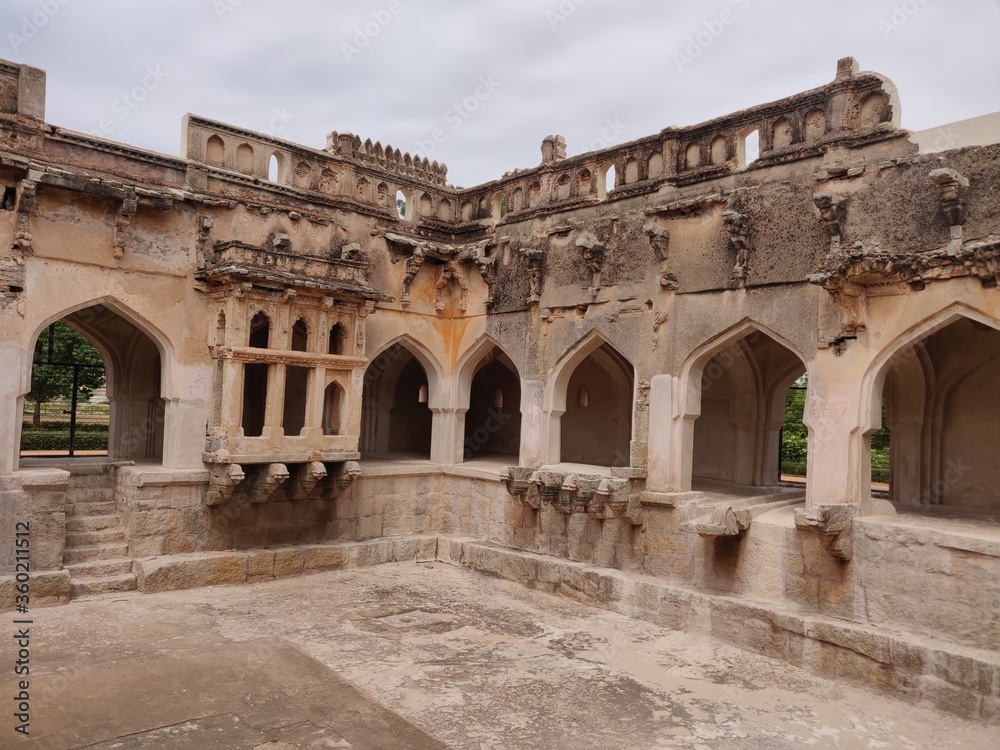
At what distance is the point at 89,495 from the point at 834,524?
872 cm

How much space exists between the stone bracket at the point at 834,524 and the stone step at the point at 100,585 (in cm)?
744

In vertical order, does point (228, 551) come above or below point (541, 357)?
below

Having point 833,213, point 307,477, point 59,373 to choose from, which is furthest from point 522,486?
point 59,373

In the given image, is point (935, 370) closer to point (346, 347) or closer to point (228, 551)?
point (346, 347)

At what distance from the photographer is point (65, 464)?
10148mm

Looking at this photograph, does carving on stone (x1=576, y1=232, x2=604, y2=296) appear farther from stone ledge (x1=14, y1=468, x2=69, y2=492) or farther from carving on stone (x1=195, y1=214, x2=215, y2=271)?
stone ledge (x1=14, y1=468, x2=69, y2=492)

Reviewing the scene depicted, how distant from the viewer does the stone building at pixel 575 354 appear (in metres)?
7.41

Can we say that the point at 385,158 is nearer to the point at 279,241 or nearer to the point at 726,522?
the point at 279,241

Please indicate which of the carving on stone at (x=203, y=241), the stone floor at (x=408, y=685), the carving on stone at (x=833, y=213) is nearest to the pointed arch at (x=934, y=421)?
the carving on stone at (x=833, y=213)

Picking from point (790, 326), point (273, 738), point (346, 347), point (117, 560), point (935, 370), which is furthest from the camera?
point (346, 347)

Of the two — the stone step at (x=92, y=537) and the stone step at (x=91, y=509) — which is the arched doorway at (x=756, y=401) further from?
the stone step at (x=91, y=509)

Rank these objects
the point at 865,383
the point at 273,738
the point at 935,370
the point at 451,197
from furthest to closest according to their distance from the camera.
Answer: the point at 451,197 → the point at 935,370 → the point at 865,383 → the point at 273,738

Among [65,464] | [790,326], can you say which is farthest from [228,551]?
[790,326]

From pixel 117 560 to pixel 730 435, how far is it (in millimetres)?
8891
